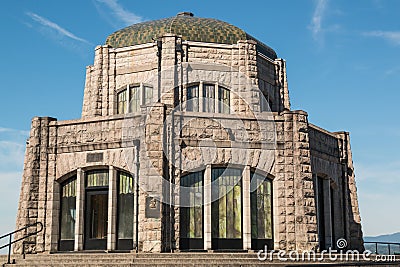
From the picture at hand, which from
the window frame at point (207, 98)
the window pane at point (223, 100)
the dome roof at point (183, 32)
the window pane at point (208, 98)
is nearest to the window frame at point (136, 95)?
the window frame at point (207, 98)

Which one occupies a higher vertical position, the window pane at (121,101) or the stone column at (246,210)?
the window pane at (121,101)

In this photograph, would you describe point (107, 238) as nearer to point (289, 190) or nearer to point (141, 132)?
point (141, 132)

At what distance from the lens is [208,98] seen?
2809cm

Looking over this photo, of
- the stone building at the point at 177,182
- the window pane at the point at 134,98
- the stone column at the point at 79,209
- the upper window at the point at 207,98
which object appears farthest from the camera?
the window pane at the point at 134,98

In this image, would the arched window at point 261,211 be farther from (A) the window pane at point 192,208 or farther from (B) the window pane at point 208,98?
(B) the window pane at point 208,98

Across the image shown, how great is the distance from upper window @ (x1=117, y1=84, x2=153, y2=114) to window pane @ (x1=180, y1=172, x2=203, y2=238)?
7003 mm

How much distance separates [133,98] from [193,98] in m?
3.17

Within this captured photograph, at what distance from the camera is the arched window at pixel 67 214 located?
77.0ft

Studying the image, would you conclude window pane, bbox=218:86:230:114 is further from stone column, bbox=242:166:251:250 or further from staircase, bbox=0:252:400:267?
staircase, bbox=0:252:400:267

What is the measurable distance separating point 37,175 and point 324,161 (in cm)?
1254

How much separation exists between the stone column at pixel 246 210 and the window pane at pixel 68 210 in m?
7.01

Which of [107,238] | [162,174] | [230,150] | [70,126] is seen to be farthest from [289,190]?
[70,126]

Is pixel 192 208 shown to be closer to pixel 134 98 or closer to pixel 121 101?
pixel 134 98

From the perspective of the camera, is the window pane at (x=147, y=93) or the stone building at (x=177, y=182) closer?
the stone building at (x=177, y=182)
